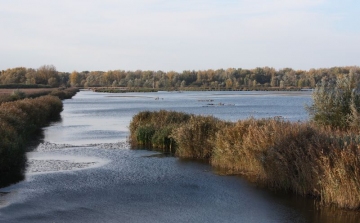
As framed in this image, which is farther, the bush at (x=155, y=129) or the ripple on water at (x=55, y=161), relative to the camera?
the bush at (x=155, y=129)

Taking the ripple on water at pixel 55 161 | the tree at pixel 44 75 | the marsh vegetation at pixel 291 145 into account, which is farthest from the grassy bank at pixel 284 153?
the tree at pixel 44 75

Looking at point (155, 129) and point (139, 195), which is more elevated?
point (155, 129)

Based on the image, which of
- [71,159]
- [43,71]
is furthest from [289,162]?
[43,71]

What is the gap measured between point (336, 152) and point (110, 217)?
23.5ft

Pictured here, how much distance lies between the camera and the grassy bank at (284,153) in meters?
14.3

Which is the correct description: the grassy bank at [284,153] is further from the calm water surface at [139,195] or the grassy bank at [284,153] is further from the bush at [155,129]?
the bush at [155,129]

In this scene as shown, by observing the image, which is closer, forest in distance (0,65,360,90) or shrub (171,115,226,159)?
shrub (171,115,226,159)

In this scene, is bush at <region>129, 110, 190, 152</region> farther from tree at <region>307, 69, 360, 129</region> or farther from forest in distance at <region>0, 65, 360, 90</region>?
forest in distance at <region>0, 65, 360, 90</region>

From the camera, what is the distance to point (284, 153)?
55.0 ft

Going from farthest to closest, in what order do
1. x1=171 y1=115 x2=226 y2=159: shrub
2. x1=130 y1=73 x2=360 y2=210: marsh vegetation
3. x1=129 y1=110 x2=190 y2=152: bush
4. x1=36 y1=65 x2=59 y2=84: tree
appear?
x1=36 y1=65 x2=59 y2=84: tree, x1=129 y1=110 x2=190 y2=152: bush, x1=171 y1=115 x2=226 y2=159: shrub, x1=130 y1=73 x2=360 y2=210: marsh vegetation

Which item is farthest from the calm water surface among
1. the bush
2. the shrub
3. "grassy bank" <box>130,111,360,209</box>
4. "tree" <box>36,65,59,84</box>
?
"tree" <box>36,65,59,84</box>

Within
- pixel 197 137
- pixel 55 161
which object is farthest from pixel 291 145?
pixel 55 161

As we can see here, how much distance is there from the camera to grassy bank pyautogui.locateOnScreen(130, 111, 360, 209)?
14312 mm

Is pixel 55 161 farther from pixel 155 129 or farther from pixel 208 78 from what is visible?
pixel 208 78
